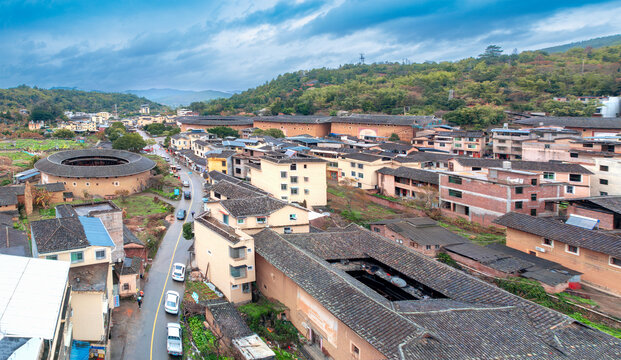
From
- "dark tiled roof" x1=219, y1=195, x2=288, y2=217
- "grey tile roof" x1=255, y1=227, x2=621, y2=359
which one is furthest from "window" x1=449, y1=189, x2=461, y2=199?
"grey tile roof" x1=255, y1=227, x2=621, y2=359

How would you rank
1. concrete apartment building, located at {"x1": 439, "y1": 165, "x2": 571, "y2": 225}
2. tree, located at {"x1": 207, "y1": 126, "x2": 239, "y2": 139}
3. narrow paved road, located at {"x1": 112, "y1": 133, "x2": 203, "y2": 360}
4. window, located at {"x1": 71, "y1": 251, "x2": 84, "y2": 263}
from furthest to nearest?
1. tree, located at {"x1": 207, "y1": 126, "x2": 239, "y2": 139}
2. concrete apartment building, located at {"x1": 439, "y1": 165, "x2": 571, "y2": 225}
3. window, located at {"x1": 71, "y1": 251, "x2": 84, "y2": 263}
4. narrow paved road, located at {"x1": 112, "y1": 133, "x2": 203, "y2": 360}

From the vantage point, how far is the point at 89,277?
12.6 meters

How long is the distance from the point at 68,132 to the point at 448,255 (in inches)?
2347

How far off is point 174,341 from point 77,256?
3884 millimetres

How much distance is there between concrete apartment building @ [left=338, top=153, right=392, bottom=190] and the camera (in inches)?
1266

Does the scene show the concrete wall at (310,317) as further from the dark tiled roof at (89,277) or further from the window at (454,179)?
the window at (454,179)

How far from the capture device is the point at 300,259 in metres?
13.8

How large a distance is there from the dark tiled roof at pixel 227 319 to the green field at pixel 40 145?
44134 mm

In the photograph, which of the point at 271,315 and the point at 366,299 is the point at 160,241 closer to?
the point at 271,315

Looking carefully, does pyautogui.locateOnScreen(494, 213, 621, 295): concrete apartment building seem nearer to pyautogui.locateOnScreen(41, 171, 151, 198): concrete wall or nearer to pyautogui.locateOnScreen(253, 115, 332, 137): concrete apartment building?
pyautogui.locateOnScreen(41, 171, 151, 198): concrete wall

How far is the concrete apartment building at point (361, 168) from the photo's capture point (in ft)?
105

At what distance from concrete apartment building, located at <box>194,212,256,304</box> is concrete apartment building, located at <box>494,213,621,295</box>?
11.0 meters

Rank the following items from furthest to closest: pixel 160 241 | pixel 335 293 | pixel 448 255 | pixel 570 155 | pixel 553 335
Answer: pixel 570 155 < pixel 160 241 < pixel 448 255 < pixel 335 293 < pixel 553 335

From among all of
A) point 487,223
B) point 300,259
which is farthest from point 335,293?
point 487,223
